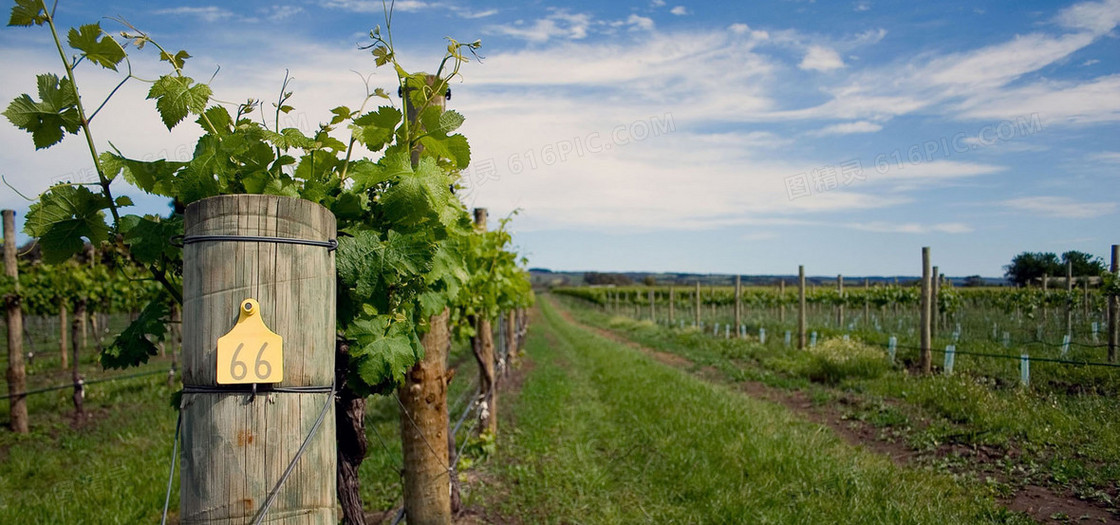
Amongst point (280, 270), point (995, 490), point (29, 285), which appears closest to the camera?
point (280, 270)

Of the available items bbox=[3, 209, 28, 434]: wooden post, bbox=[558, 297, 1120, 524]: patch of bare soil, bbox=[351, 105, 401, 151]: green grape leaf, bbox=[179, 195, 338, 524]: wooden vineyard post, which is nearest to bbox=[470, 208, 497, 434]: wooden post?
bbox=[558, 297, 1120, 524]: patch of bare soil

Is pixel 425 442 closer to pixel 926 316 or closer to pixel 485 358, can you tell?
pixel 485 358

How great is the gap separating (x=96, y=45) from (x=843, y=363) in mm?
10839

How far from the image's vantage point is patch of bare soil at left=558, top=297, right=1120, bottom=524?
4430 mm

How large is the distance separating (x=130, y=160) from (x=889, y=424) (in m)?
7.82

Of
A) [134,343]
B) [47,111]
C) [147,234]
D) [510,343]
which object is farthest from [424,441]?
[510,343]

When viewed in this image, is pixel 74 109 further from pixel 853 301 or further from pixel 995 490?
pixel 853 301

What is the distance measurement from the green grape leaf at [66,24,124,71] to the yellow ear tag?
778 mm

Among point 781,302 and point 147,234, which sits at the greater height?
point 147,234

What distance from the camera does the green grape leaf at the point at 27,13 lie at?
148 cm

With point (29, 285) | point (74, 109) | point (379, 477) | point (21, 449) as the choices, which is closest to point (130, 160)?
point (74, 109)

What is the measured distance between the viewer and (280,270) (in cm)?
142

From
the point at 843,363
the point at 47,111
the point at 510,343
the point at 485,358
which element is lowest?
the point at 843,363

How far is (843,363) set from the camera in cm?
1052
